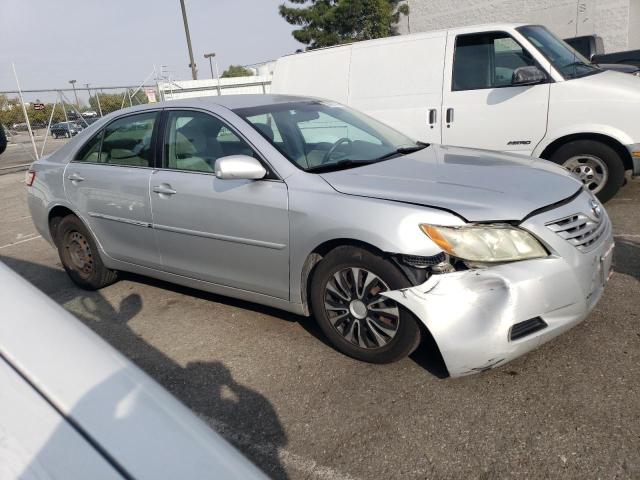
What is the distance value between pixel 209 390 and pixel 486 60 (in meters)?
4.81

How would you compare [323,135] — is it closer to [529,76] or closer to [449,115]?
[449,115]

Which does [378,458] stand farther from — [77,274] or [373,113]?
[373,113]

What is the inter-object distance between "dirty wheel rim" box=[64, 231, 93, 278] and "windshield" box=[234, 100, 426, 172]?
6.35ft

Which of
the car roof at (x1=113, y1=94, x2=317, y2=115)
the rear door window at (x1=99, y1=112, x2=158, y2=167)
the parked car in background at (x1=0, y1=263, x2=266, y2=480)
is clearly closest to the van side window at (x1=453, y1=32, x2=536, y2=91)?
the car roof at (x1=113, y1=94, x2=317, y2=115)

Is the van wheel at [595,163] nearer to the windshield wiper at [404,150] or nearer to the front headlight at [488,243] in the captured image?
the windshield wiper at [404,150]

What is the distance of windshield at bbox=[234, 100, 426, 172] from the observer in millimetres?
3355

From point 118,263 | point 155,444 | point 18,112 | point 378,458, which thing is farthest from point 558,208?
point 18,112

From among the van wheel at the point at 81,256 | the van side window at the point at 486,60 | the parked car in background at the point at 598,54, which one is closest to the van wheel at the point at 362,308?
the van wheel at the point at 81,256

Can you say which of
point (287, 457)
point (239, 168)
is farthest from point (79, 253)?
point (287, 457)

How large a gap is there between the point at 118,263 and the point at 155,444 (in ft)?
11.2

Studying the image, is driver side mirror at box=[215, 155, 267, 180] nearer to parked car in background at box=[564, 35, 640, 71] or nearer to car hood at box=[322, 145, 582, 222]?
car hood at box=[322, 145, 582, 222]

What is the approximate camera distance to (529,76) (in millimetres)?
5488

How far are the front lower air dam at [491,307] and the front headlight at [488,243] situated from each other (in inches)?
2.0

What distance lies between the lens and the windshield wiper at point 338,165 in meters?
3.20
